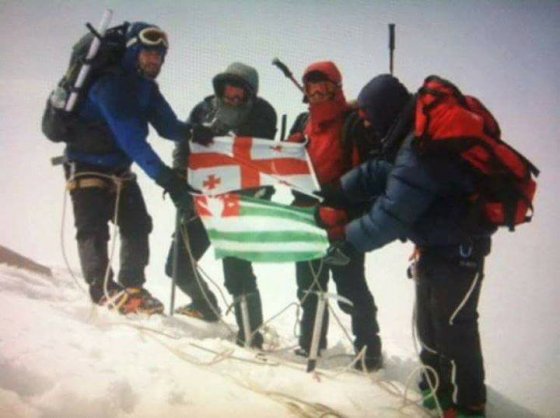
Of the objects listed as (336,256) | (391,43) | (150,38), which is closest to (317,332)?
(336,256)

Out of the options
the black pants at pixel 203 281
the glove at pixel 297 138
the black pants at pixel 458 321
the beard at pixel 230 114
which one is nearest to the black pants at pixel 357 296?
the black pants at pixel 203 281

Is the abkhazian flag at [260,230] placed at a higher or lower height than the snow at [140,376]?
higher

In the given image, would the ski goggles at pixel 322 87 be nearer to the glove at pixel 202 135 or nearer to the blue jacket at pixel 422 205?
the glove at pixel 202 135

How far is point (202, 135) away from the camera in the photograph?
388cm

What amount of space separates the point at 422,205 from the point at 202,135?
6.55 feet

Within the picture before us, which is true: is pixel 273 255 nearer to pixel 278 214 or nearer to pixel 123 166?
pixel 278 214

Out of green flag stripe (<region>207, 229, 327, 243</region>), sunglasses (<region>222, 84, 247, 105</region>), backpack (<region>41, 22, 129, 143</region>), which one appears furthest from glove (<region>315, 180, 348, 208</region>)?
backpack (<region>41, 22, 129, 143</region>)

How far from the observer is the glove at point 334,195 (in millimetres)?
3217

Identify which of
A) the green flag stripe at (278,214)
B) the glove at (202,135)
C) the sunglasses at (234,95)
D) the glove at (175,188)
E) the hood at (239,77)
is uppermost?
the hood at (239,77)

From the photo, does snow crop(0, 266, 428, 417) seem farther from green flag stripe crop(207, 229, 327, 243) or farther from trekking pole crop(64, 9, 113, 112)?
trekking pole crop(64, 9, 113, 112)

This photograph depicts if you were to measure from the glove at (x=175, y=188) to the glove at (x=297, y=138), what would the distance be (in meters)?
0.88

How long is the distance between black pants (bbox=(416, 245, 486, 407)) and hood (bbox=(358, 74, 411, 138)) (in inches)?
31.1

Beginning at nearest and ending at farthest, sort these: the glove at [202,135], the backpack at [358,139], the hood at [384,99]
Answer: the hood at [384,99] < the backpack at [358,139] < the glove at [202,135]

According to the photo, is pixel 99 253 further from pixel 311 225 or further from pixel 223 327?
pixel 311 225
